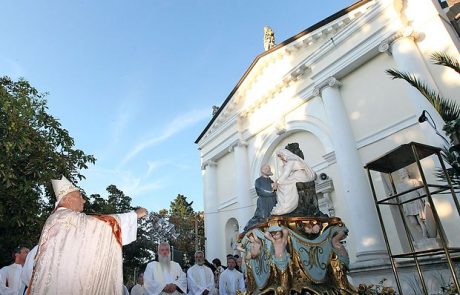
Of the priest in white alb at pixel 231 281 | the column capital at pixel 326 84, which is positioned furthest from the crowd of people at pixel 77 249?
the column capital at pixel 326 84

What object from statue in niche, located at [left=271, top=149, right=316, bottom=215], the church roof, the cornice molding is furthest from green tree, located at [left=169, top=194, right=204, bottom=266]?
statue in niche, located at [left=271, top=149, right=316, bottom=215]

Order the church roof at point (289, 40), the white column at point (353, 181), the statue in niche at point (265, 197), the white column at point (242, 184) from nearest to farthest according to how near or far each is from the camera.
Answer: the statue in niche at point (265, 197)
the white column at point (353, 181)
the church roof at point (289, 40)
the white column at point (242, 184)

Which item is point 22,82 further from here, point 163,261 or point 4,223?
point 163,261

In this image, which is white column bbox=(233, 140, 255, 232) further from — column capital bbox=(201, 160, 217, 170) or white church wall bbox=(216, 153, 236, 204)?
column capital bbox=(201, 160, 217, 170)

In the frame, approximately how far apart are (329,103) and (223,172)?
26.9 ft

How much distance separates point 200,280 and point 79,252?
5.16m

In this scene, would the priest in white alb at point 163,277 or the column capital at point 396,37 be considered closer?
the priest in white alb at point 163,277

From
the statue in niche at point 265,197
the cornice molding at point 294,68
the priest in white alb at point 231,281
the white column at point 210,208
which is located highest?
the cornice molding at point 294,68

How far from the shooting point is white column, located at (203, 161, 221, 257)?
57.0 feet

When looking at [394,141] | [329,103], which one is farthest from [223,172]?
[394,141]

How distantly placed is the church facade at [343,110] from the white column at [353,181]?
0.10 feet

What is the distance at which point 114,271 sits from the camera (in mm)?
3676

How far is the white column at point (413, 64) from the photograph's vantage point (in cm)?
916

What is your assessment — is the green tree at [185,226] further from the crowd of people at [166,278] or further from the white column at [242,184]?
the crowd of people at [166,278]
